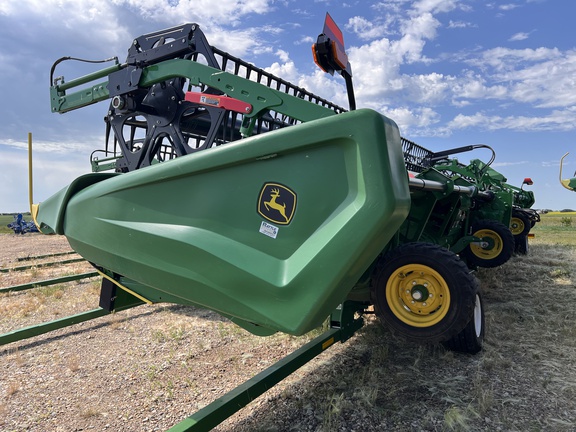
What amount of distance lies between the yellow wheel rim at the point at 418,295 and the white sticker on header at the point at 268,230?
2.90ft

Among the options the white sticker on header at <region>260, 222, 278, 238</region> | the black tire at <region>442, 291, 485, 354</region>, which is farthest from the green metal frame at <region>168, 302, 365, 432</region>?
the white sticker on header at <region>260, 222, 278, 238</region>

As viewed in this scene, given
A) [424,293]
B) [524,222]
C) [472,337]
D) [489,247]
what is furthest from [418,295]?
[524,222]

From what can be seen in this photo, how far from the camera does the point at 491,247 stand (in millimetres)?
5758

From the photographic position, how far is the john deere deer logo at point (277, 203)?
1.87 metres

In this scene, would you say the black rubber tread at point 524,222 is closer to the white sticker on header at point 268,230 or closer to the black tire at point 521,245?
the black tire at point 521,245

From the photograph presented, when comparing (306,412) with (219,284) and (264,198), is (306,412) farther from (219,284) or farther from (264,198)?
(264,198)

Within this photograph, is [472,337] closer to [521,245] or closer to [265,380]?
[265,380]

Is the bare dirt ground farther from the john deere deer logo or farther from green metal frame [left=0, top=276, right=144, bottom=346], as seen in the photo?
the john deere deer logo

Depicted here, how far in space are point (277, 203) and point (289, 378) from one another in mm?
1594

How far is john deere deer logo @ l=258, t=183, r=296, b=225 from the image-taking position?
1.87 meters

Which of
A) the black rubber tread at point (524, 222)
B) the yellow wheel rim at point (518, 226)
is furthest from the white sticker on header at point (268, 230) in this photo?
the yellow wheel rim at point (518, 226)

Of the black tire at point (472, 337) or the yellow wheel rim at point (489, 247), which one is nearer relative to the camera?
the black tire at point (472, 337)

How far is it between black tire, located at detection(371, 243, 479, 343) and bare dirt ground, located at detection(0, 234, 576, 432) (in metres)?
0.53

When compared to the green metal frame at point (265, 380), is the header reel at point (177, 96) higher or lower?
higher
